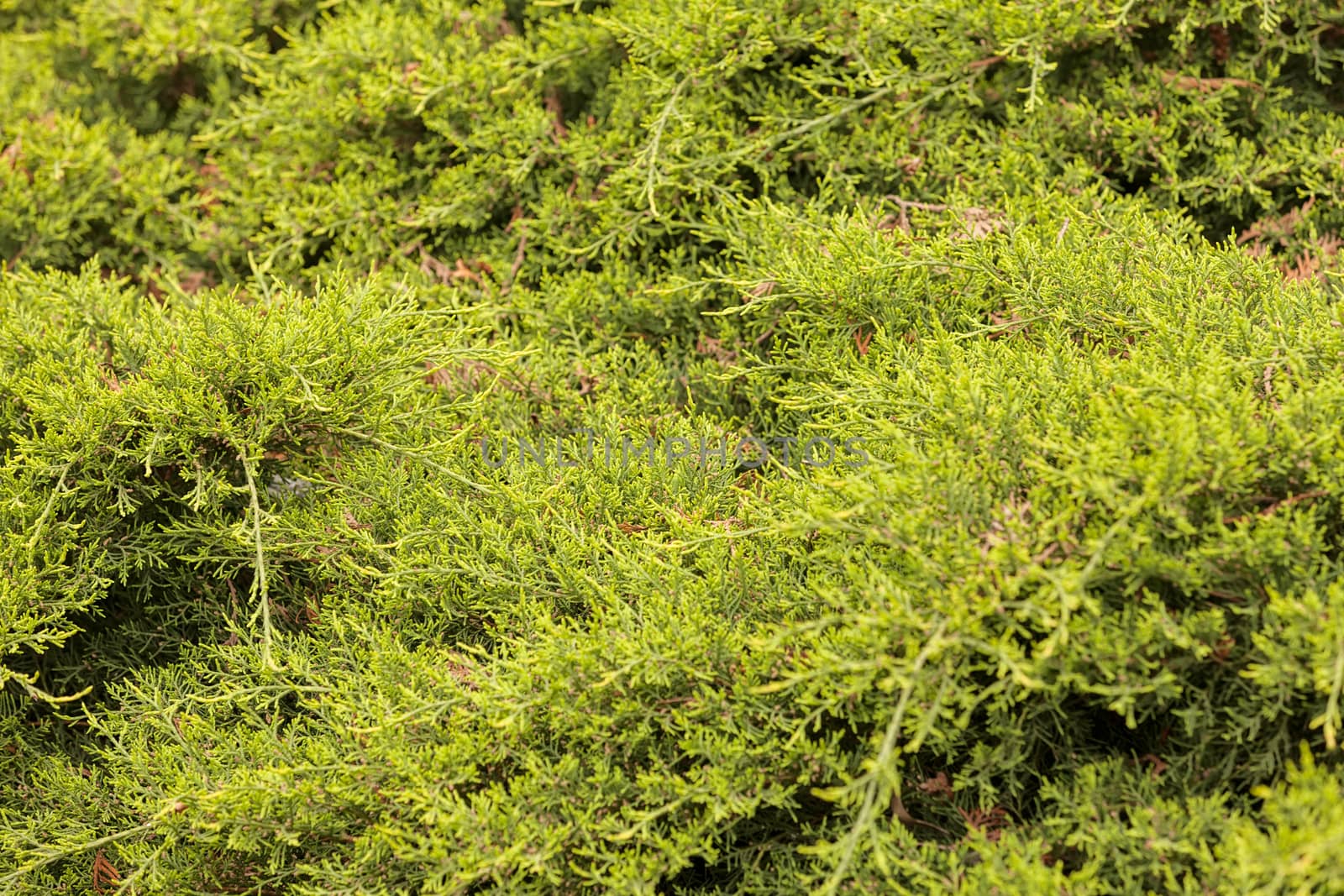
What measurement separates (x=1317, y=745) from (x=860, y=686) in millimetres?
664

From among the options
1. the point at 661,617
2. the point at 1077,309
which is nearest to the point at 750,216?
the point at 1077,309

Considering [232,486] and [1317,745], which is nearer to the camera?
[1317,745]

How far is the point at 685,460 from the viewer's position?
7.45 feet

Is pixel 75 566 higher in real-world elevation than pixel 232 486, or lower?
lower

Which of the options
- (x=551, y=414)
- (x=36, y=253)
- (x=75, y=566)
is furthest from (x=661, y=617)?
(x=36, y=253)

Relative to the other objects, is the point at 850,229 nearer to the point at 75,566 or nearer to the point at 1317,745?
the point at 1317,745

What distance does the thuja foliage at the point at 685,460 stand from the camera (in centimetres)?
159

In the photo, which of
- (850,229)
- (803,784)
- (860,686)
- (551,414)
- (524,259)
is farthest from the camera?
(524,259)

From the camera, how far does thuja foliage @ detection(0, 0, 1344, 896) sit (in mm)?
1595

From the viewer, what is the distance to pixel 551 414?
2.59 meters

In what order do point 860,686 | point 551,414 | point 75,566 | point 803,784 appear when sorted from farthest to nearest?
point 551,414
point 75,566
point 803,784
point 860,686

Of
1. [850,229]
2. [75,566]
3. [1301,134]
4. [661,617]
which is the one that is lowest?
[75,566]

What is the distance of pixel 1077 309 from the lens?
2.14 meters

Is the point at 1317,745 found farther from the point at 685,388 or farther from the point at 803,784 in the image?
the point at 685,388
